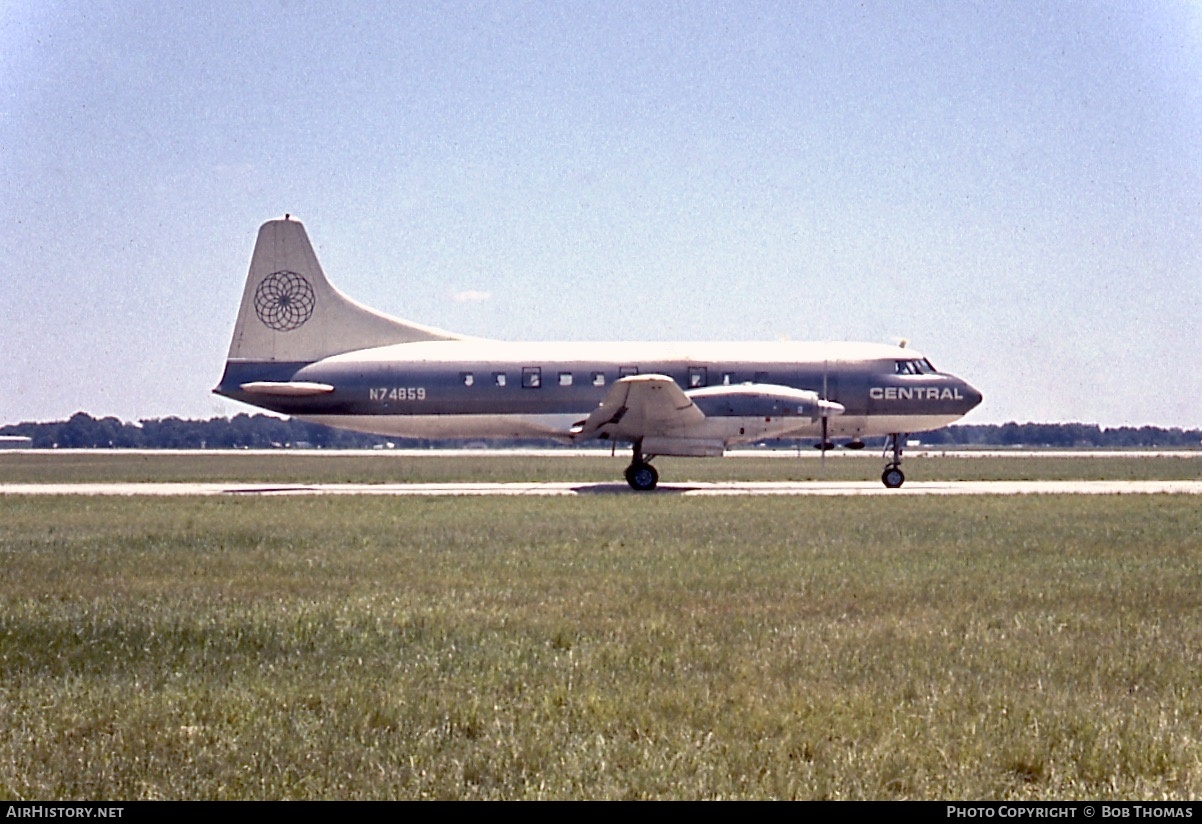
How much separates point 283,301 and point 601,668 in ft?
93.9

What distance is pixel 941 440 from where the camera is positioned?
171125mm

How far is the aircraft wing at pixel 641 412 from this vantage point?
100ft

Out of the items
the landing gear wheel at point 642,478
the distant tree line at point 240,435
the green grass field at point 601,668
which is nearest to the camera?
the green grass field at point 601,668

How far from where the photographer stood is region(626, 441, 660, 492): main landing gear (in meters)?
32.7

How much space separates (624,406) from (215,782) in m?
25.9

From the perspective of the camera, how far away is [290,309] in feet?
115

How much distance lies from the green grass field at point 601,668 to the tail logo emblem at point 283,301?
17.2m

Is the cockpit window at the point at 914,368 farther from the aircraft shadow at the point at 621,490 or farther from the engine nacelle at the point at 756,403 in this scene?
the aircraft shadow at the point at 621,490

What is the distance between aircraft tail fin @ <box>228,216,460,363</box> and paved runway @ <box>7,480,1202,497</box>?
15.6 ft

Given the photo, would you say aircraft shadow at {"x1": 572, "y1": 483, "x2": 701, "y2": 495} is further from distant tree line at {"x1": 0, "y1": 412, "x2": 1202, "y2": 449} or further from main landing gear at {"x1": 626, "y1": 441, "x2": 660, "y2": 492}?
distant tree line at {"x1": 0, "y1": 412, "x2": 1202, "y2": 449}

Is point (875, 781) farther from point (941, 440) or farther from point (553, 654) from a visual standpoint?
point (941, 440)

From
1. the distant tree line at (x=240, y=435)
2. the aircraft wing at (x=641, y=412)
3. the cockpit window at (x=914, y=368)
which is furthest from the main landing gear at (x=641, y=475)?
the distant tree line at (x=240, y=435)

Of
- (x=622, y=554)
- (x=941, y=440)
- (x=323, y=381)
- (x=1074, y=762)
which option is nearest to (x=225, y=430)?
(x=941, y=440)

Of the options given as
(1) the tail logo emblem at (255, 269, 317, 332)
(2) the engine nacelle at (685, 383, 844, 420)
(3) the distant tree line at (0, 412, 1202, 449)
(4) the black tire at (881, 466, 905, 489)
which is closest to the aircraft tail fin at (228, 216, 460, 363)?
(1) the tail logo emblem at (255, 269, 317, 332)
